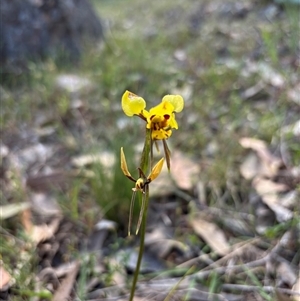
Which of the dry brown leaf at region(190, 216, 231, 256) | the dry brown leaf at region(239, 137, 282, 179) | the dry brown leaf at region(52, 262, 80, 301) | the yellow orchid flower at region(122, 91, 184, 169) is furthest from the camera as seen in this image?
the dry brown leaf at region(239, 137, 282, 179)

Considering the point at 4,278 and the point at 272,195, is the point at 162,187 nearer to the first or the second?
the point at 272,195

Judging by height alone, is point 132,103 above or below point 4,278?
above

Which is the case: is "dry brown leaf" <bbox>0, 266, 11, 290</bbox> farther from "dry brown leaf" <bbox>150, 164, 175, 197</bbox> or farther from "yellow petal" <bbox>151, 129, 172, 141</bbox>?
"yellow petal" <bbox>151, 129, 172, 141</bbox>

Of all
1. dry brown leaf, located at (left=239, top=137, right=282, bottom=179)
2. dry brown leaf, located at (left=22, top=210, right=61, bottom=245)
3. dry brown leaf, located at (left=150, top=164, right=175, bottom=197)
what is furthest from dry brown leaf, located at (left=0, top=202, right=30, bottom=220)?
dry brown leaf, located at (left=239, top=137, right=282, bottom=179)

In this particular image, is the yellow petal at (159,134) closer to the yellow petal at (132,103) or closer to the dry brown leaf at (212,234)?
the yellow petal at (132,103)

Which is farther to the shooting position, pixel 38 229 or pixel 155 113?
pixel 38 229

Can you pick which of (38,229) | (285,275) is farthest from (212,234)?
(38,229)

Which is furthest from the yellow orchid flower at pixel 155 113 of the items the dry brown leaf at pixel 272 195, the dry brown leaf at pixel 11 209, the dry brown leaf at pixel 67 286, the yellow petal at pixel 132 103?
the dry brown leaf at pixel 11 209
